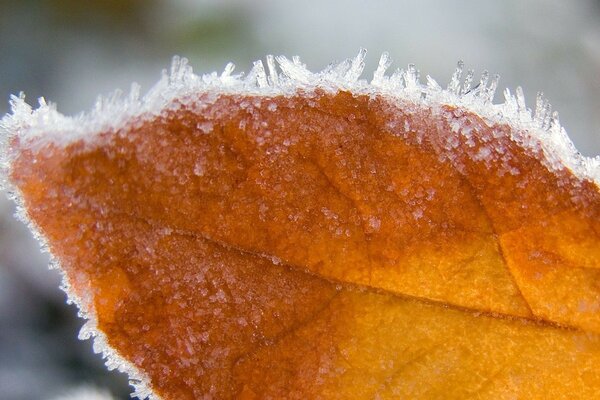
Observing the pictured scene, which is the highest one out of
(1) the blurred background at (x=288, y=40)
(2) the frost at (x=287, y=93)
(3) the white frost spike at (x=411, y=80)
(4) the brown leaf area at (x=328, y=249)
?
(1) the blurred background at (x=288, y=40)

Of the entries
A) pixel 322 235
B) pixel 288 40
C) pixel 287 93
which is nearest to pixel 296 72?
pixel 287 93

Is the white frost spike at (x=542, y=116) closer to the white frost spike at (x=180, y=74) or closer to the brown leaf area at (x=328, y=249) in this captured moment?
the brown leaf area at (x=328, y=249)

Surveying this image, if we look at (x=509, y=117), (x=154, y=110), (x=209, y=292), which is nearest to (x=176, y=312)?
(x=209, y=292)

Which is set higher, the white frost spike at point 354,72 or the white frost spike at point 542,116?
the white frost spike at point 354,72

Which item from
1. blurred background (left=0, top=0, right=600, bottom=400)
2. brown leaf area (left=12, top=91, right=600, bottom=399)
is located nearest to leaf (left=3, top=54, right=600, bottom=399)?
brown leaf area (left=12, top=91, right=600, bottom=399)

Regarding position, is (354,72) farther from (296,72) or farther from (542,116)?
(542,116)

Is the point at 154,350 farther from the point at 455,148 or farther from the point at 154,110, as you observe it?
the point at 455,148

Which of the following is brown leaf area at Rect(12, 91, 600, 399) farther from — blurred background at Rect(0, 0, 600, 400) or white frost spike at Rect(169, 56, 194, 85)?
blurred background at Rect(0, 0, 600, 400)

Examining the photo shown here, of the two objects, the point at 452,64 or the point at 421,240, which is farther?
the point at 452,64

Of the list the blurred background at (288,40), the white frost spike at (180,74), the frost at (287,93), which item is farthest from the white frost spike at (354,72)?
the blurred background at (288,40)
